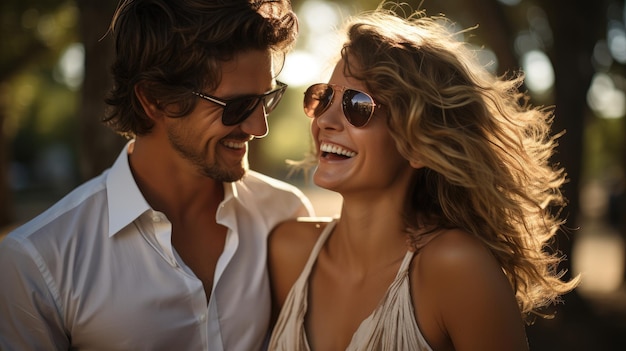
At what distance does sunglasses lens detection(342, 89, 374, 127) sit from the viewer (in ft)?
10.7

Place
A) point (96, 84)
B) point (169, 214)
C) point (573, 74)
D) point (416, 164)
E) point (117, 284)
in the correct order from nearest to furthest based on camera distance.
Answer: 1. point (117, 284)
2. point (416, 164)
3. point (169, 214)
4. point (96, 84)
5. point (573, 74)

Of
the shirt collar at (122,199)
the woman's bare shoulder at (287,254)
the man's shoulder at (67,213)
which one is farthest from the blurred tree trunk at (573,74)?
the man's shoulder at (67,213)

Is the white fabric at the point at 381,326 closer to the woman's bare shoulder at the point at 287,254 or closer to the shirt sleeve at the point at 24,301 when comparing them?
the woman's bare shoulder at the point at 287,254

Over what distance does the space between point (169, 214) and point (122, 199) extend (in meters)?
0.34

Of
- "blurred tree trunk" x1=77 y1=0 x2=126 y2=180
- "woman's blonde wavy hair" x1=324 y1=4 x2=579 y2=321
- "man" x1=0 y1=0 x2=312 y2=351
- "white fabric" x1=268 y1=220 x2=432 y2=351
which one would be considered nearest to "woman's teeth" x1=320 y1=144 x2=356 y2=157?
"woman's blonde wavy hair" x1=324 y1=4 x2=579 y2=321

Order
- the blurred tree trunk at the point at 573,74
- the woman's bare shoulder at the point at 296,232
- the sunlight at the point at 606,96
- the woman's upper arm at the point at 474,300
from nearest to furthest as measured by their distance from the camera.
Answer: the woman's upper arm at the point at 474,300 < the woman's bare shoulder at the point at 296,232 < the blurred tree trunk at the point at 573,74 < the sunlight at the point at 606,96

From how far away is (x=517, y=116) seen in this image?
3.62 meters

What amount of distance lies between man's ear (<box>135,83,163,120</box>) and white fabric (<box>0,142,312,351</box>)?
0.30 metres

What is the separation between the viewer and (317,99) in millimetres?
3508

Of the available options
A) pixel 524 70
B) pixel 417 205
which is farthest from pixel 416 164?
pixel 524 70

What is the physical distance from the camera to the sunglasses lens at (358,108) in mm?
3258

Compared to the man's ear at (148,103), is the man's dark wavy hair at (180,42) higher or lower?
higher

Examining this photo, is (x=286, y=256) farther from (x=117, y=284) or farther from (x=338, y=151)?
(x=117, y=284)

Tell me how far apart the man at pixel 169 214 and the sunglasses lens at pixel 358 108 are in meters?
0.65
